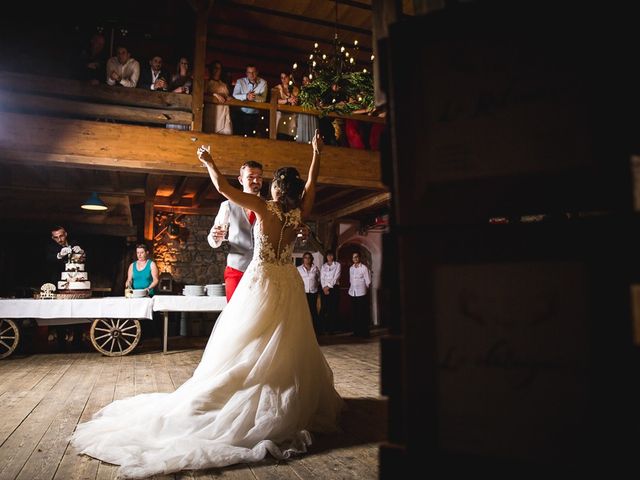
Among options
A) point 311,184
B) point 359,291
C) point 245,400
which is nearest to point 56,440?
point 245,400

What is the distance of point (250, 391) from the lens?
2174mm

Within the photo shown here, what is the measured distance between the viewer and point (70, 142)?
5438mm

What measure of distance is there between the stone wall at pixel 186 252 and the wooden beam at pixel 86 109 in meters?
4.29

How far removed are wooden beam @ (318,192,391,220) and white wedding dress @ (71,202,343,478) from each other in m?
5.62

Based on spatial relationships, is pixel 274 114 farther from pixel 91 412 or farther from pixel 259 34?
pixel 91 412

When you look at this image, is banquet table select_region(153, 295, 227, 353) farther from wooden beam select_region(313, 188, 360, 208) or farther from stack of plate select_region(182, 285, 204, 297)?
wooden beam select_region(313, 188, 360, 208)

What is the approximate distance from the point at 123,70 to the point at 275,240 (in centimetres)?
501

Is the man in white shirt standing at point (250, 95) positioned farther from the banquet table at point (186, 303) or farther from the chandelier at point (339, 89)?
the banquet table at point (186, 303)

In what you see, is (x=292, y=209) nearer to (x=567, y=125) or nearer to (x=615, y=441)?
(x=567, y=125)

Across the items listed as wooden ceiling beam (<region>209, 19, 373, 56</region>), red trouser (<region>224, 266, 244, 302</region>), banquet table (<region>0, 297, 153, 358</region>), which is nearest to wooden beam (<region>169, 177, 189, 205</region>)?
banquet table (<region>0, 297, 153, 358</region>)

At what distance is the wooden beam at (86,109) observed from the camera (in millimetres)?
5363

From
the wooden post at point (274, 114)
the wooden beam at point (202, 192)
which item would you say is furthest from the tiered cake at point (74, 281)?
the wooden post at point (274, 114)

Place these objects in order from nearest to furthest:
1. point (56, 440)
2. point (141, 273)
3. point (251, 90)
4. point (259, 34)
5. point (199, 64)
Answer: point (56, 440), point (199, 64), point (141, 273), point (251, 90), point (259, 34)

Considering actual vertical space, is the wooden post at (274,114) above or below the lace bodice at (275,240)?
above
